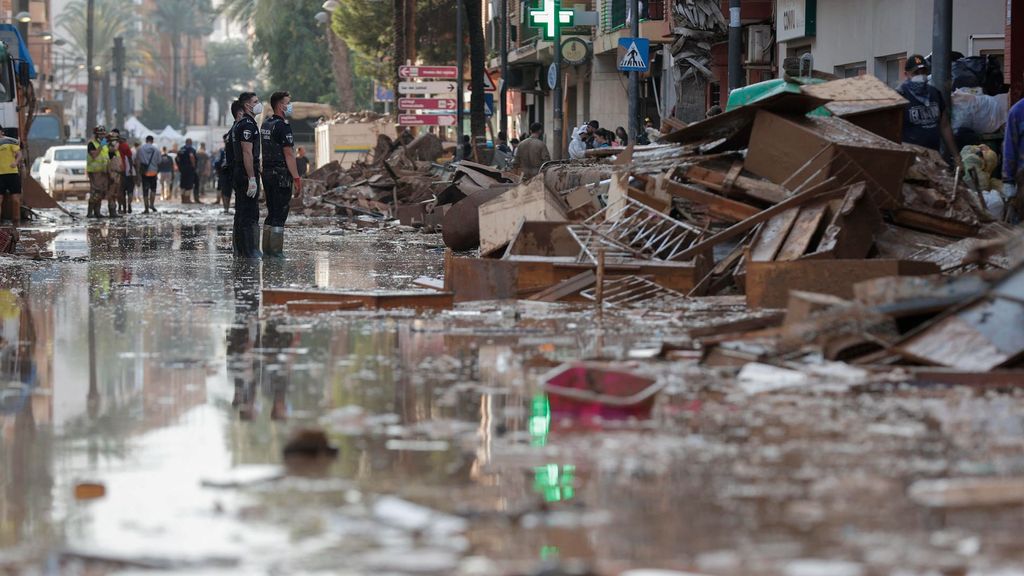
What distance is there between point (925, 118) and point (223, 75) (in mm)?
157956

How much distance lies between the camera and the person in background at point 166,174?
176 feet

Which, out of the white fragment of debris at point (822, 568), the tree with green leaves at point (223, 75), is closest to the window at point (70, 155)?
the white fragment of debris at point (822, 568)

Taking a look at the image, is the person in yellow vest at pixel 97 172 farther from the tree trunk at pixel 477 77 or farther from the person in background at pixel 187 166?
the person in background at pixel 187 166

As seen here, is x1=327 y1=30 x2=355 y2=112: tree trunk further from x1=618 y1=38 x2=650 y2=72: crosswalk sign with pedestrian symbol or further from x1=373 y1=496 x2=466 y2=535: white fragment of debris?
x1=373 y1=496 x2=466 y2=535: white fragment of debris

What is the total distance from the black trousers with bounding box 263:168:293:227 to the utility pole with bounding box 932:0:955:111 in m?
6.94

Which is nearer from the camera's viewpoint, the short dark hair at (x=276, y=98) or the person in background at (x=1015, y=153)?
the person in background at (x=1015, y=153)

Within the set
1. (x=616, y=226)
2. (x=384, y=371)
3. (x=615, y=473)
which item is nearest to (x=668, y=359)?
(x=384, y=371)

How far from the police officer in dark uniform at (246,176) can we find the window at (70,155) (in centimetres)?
3030

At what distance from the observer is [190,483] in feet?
18.2

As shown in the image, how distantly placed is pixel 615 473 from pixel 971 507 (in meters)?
1.18

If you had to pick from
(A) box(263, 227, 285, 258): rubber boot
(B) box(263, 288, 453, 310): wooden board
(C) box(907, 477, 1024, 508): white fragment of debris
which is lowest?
(C) box(907, 477, 1024, 508): white fragment of debris

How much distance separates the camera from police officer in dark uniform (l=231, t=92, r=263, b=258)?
18156 mm

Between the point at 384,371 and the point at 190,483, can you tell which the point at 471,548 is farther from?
the point at 384,371

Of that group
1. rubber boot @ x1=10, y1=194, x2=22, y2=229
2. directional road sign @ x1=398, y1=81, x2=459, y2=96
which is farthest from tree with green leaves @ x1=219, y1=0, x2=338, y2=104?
rubber boot @ x1=10, y1=194, x2=22, y2=229
